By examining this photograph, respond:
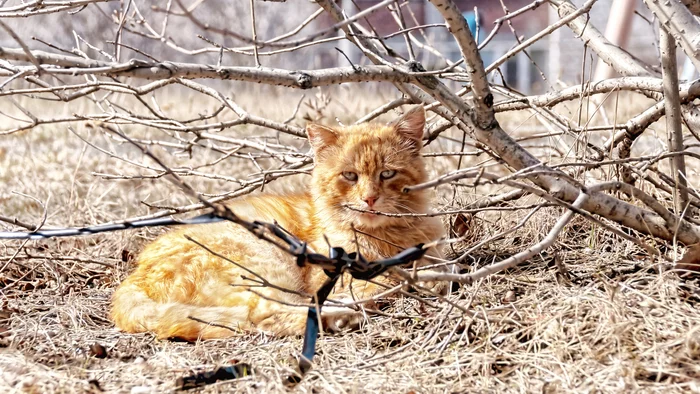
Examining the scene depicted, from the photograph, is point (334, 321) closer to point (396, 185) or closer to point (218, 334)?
point (218, 334)

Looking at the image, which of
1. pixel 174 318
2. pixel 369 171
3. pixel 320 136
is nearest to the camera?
pixel 174 318

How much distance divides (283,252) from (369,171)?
0.59 m

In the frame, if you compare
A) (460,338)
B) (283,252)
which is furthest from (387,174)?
(460,338)

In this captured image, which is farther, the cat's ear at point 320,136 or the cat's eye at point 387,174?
the cat's ear at point 320,136

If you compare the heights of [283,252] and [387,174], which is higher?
[387,174]

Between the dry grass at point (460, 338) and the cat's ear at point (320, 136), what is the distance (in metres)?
0.97

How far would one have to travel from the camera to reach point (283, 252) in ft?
11.2

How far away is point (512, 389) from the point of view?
2.21 metres

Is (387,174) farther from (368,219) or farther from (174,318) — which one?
(174,318)

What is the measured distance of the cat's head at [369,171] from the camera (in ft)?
11.2

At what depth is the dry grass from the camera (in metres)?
2.25

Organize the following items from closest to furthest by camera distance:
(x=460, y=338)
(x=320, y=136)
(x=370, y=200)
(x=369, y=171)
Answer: (x=460, y=338), (x=370, y=200), (x=369, y=171), (x=320, y=136)

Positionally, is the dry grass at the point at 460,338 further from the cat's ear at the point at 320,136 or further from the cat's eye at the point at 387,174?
the cat's ear at the point at 320,136

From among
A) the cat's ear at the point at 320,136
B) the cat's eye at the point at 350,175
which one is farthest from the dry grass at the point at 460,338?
the cat's ear at the point at 320,136
